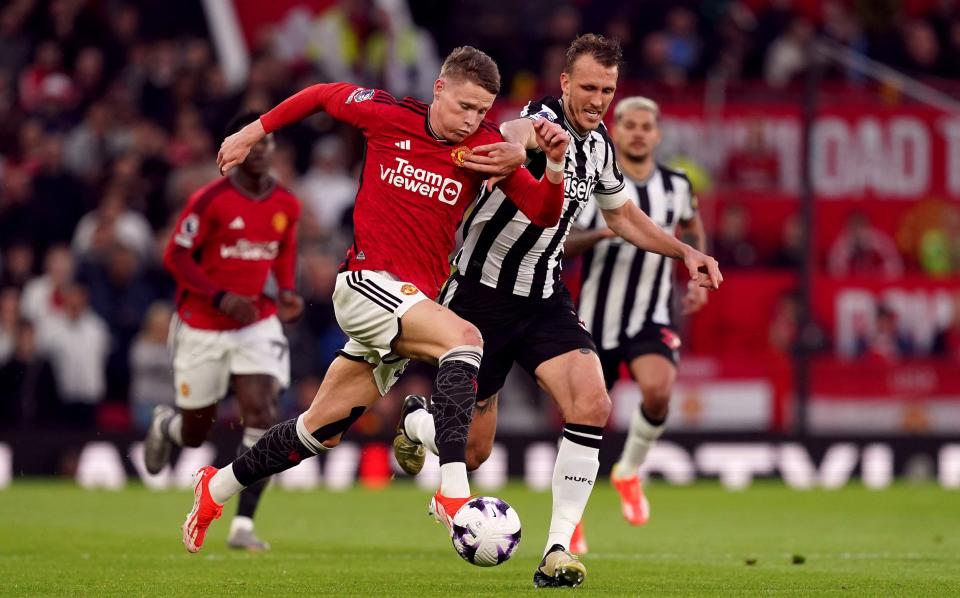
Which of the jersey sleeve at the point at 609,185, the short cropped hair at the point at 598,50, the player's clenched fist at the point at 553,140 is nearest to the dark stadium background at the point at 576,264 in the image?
the jersey sleeve at the point at 609,185

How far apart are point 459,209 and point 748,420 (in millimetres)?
9579

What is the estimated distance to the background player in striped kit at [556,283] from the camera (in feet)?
26.0

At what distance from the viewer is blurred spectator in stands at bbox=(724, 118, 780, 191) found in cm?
1786

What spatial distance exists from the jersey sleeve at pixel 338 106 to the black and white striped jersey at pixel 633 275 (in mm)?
3019

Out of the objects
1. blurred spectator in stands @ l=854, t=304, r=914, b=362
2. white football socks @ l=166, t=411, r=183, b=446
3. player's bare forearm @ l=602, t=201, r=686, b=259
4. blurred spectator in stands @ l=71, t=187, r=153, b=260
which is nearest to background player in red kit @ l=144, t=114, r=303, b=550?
white football socks @ l=166, t=411, r=183, b=446

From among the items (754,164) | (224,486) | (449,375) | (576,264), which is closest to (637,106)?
(449,375)

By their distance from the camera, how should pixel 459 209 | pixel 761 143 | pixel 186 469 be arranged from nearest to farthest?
pixel 459 209 < pixel 186 469 < pixel 761 143

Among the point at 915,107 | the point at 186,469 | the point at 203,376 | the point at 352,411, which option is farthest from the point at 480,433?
the point at 915,107

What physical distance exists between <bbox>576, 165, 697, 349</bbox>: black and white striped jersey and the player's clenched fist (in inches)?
132

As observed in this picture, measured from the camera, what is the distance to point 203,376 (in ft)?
35.8

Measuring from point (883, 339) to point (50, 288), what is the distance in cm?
831

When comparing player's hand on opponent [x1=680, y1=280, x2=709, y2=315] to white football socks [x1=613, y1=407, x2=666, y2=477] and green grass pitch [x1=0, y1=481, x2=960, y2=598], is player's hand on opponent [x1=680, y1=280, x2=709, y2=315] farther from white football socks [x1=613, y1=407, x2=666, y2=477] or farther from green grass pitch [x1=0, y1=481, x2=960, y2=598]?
green grass pitch [x1=0, y1=481, x2=960, y2=598]

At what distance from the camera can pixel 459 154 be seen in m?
7.82

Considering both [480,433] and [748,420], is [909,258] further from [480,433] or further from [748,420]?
[480,433]
